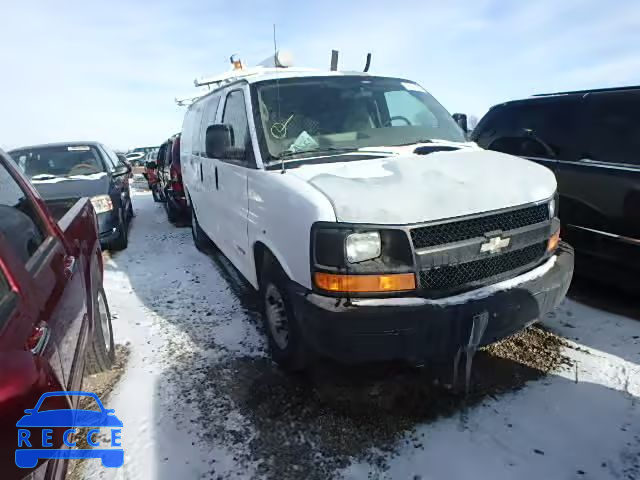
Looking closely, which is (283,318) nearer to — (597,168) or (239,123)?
(239,123)

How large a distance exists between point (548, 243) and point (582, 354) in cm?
98

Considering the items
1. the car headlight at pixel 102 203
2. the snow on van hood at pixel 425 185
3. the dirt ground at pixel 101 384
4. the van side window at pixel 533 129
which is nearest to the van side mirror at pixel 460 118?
the van side window at pixel 533 129

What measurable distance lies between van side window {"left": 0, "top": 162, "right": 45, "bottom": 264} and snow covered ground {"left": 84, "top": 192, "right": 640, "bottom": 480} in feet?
4.16

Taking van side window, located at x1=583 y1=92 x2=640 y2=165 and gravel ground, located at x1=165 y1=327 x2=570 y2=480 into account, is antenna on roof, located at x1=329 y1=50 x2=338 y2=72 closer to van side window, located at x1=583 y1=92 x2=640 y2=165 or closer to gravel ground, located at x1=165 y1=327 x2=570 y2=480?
van side window, located at x1=583 y1=92 x2=640 y2=165

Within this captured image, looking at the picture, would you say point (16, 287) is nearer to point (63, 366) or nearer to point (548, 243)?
point (63, 366)

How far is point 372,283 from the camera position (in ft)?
7.42

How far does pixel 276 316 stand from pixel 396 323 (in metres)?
1.14

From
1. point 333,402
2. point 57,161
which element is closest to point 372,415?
point 333,402

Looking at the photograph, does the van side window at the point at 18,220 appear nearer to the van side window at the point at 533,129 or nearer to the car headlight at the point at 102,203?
the van side window at the point at 533,129

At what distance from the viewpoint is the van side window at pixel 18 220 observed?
1.86 m

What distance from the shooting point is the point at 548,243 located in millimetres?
2877

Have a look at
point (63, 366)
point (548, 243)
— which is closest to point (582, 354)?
point (548, 243)

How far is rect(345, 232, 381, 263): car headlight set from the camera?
2.25 metres

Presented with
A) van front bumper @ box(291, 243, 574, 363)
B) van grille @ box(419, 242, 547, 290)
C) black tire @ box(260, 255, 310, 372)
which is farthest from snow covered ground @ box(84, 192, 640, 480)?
van grille @ box(419, 242, 547, 290)
